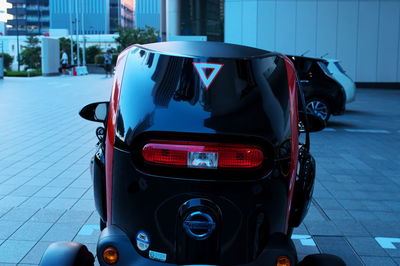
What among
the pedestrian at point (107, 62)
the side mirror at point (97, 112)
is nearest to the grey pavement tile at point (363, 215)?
the side mirror at point (97, 112)

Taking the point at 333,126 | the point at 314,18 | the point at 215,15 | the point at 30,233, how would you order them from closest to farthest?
the point at 30,233
the point at 333,126
the point at 314,18
the point at 215,15

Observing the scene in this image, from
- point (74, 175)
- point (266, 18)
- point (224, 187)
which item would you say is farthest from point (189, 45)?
point (266, 18)

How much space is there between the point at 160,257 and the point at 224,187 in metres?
0.48

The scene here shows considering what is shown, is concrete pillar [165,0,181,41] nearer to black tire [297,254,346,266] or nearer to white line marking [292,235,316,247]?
white line marking [292,235,316,247]

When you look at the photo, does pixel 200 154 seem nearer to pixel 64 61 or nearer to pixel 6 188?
pixel 6 188

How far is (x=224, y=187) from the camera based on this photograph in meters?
2.46

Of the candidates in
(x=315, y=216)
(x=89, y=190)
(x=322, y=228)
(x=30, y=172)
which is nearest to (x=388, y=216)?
(x=315, y=216)

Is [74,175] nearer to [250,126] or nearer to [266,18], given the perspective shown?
[250,126]

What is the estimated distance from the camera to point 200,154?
2439 millimetres

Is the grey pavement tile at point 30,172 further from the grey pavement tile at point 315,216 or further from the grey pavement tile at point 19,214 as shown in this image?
the grey pavement tile at point 315,216

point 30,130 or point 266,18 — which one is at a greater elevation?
point 266,18

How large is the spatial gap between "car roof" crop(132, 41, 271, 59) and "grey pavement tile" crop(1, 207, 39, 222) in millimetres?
2591

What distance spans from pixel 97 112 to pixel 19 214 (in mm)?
2002

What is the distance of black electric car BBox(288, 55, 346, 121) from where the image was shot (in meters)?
12.6
